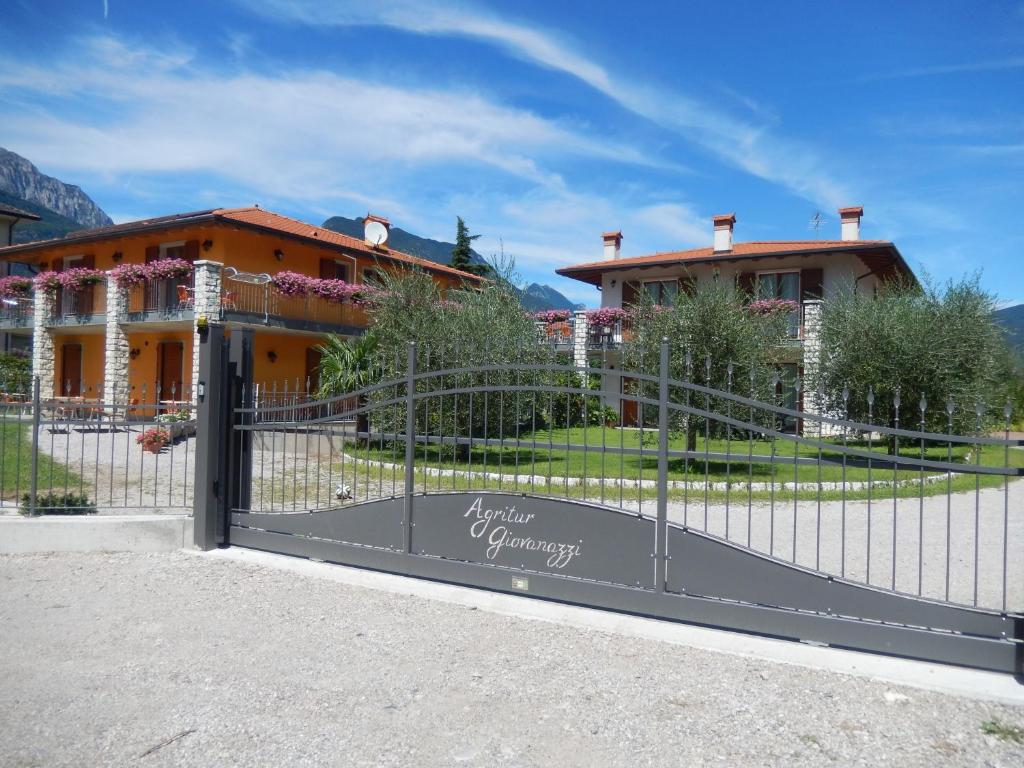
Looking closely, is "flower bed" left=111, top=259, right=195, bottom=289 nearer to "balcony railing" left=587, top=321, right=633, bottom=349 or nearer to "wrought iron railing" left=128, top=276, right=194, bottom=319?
"wrought iron railing" left=128, top=276, right=194, bottom=319

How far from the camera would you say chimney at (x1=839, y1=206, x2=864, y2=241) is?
27438 mm

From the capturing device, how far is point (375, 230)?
29609mm

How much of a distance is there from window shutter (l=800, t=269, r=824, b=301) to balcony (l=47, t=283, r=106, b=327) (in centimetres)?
2333

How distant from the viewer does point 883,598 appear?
4.46 m

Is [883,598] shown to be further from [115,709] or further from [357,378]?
[357,378]

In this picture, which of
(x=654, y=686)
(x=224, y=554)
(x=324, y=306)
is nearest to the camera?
(x=654, y=686)

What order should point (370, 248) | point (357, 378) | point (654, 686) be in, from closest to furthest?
point (654, 686) → point (357, 378) → point (370, 248)

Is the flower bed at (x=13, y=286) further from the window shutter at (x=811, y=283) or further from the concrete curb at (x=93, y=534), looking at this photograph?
the window shutter at (x=811, y=283)

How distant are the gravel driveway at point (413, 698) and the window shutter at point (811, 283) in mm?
22803

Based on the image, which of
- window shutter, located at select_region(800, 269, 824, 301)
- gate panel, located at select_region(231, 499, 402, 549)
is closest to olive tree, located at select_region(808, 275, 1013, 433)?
window shutter, located at select_region(800, 269, 824, 301)

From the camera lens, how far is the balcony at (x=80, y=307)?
24.9m

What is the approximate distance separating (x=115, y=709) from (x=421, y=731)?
5.16ft

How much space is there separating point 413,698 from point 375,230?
1071 inches

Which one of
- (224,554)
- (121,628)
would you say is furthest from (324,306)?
(121,628)
